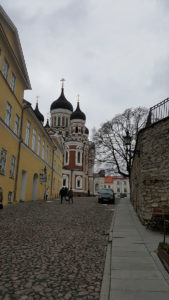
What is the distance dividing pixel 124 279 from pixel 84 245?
274 centimetres

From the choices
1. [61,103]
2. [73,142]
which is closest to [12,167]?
[73,142]

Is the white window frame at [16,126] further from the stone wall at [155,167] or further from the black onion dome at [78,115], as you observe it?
the black onion dome at [78,115]

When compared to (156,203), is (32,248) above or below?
below

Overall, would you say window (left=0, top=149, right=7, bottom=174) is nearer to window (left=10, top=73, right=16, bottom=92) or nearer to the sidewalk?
window (left=10, top=73, right=16, bottom=92)

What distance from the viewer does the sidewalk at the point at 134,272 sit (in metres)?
3.92

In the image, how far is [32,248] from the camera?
259 inches

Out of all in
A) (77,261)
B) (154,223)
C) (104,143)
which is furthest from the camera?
(104,143)

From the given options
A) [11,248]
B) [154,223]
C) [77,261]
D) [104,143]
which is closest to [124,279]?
[77,261]

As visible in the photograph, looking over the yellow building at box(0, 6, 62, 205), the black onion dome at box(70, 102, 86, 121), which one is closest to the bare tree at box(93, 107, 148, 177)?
the yellow building at box(0, 6, 62, 205)

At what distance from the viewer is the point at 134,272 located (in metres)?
4.95

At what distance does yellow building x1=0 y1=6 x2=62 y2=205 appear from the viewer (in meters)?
16.5

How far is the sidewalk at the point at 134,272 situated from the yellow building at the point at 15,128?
11.3 m

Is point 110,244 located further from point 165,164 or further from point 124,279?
point 165,164

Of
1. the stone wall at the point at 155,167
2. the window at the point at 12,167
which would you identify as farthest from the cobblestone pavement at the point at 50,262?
the window at the point at 12,167
